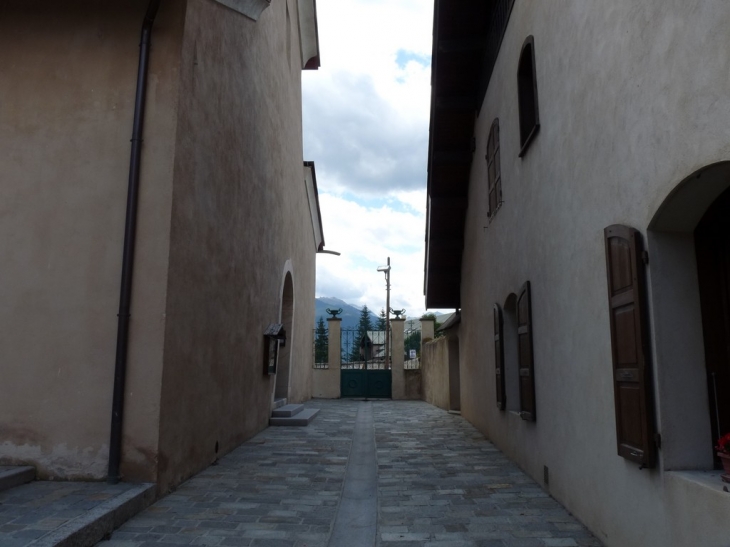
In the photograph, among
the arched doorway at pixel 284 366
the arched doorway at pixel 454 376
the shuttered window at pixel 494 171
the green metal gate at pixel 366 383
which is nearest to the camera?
the shuttered window at pixel 494 171

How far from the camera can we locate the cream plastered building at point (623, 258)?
10.1ft

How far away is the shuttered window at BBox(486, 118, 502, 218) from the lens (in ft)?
27.7

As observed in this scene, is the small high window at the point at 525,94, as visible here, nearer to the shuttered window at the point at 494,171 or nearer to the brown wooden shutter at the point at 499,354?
the shuttered window at the point at 494,171

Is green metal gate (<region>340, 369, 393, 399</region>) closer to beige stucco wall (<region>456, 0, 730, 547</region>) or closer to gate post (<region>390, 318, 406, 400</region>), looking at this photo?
gate post (<region>390, 318, 406, 400</region>)

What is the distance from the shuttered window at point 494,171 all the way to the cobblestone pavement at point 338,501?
11.7 feet

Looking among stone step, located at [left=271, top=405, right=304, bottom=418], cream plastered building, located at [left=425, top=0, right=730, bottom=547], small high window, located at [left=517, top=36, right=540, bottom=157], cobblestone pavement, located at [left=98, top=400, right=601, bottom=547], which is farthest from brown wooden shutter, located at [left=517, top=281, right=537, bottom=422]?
stone step, located at [left=271, top=405, right=304, bottom=418]

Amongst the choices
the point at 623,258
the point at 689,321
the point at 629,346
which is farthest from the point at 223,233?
the point at 689,321

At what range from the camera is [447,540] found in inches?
171

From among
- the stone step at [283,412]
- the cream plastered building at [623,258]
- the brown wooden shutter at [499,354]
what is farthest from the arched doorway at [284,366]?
the cream plastered building at [623,258]

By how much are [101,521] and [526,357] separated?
4.52m

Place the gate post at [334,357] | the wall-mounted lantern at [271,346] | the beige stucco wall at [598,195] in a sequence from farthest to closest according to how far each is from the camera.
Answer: the gate post at [334,357], the wall-mounted lantern at [271,346], the beige stucco wall at [598,195]

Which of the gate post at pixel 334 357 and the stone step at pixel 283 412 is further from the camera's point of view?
the gate post at pixel 334 357

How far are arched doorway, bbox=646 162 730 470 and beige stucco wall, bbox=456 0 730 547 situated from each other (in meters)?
0.02

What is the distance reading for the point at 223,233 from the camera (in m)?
7.64
